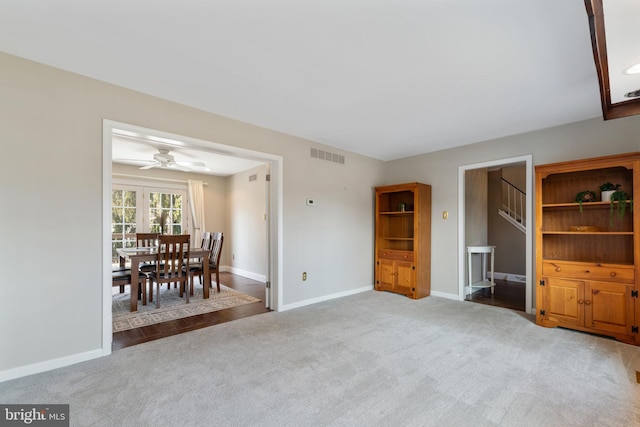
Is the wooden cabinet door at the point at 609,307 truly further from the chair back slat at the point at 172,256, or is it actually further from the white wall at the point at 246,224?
the chair back slat at the point at 172,256

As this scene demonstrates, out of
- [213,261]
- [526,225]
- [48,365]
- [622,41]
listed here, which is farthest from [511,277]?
[48,365]

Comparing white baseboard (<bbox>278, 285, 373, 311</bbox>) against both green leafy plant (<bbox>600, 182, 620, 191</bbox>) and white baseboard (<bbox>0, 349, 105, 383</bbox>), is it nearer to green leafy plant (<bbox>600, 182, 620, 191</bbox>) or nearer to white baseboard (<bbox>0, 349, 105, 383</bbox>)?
white baseboard (<bbox>0, 349, 105, 383</bbox>)

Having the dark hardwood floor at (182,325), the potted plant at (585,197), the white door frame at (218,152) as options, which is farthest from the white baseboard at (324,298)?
the potted plant at (585,197)

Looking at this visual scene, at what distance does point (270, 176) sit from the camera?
4215 millimetres

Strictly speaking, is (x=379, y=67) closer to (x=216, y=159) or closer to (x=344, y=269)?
(x=344, y=269)

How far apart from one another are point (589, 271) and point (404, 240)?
2.72 metres

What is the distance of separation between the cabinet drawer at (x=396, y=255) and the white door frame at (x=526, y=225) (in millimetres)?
785

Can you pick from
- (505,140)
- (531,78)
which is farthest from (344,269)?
(531,78)

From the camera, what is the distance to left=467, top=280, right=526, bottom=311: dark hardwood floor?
14.6ft

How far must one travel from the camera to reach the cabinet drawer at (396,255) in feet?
16.0

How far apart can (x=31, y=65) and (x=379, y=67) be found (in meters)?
2.92

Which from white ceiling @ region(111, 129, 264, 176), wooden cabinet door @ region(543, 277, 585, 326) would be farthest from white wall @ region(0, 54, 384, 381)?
wooden cabinet door @ region(543, 277, 585, 326)

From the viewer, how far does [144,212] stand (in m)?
6.47

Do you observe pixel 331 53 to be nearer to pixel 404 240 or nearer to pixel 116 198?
pixel 404 240
